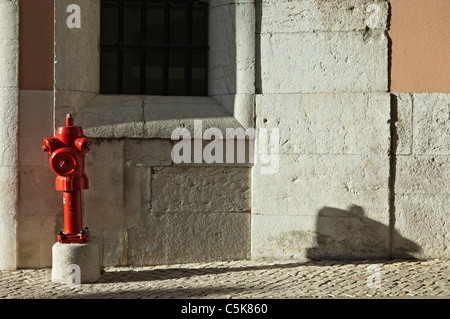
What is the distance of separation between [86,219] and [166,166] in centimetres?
87

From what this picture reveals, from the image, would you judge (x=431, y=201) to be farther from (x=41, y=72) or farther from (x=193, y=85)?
(x=41, y=72)

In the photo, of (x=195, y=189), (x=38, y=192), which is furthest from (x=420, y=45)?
(x=38, y=192)

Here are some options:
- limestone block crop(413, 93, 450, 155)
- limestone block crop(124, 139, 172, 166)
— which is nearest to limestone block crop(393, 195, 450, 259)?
limestone block crop(413, 93, 450, 155)

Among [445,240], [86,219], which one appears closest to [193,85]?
[86,219]

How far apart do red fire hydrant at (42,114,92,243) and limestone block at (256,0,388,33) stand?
6.72ft

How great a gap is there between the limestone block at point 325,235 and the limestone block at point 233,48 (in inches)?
50.4

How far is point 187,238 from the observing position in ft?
A: 19.6

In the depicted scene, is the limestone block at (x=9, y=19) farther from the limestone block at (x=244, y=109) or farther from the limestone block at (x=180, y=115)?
the limestone block at (x=244, y=109)

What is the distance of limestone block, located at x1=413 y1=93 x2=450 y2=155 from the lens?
5852 mm

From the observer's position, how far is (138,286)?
5.18 m

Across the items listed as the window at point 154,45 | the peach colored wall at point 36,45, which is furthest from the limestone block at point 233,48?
the peach colored wall at point 36,45

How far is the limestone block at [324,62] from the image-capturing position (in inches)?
231

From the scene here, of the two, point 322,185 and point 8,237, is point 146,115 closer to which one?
point 8,237

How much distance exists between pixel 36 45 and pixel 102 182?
4.46 feet
